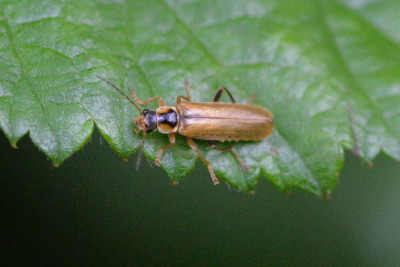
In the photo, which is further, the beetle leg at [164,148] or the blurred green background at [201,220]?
the blurred green background at [201,220]

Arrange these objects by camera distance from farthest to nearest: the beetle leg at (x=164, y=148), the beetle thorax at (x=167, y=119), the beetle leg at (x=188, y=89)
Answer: the beetle thorax at (x=167, y=119) → the beetle leg at (x=188, y=89) → the beetle leg at (x=164, y=148)

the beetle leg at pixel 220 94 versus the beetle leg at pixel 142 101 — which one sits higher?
the beetle leg at pixel 142 101

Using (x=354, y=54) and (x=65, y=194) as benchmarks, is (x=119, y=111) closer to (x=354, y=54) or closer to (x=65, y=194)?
(x=65, y=194)

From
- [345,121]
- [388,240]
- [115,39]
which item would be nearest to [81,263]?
[115,39]

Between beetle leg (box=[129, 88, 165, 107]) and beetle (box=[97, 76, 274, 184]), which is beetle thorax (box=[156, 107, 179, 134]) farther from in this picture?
beetle leg (box=[129, 88, 165, 107])

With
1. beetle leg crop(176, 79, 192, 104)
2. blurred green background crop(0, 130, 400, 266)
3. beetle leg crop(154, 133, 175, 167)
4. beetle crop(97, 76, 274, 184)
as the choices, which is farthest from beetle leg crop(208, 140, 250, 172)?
blurred green background crop(0, 130, 400, 266)

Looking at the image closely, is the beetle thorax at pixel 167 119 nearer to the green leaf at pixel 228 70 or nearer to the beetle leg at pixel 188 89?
the green leaf at pixel 228 70

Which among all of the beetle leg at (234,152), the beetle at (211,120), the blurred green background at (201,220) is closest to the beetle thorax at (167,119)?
the beetle at (211,120)

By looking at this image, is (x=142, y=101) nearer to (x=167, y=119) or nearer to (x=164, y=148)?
(x=167, y=119)

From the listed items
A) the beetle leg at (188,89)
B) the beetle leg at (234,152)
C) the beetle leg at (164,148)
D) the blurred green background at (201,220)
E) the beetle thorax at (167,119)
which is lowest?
the blurred green background at (201,220)
